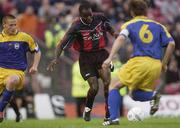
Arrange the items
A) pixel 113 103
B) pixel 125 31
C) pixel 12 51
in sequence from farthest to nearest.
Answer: pixel 12 51 → pixel 113 103 → pixel 125 31

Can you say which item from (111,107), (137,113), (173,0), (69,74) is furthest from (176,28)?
(111,107)

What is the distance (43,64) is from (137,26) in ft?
36.0

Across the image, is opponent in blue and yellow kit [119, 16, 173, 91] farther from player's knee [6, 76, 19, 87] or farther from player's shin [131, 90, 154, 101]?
player's knee [6, 76, 19, 87]

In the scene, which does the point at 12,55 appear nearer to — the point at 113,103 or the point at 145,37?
the point at 113,103

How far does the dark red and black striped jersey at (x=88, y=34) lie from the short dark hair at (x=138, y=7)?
7.58 feet

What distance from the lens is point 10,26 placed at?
16125mm

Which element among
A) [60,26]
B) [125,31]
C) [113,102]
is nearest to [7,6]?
[60,26]

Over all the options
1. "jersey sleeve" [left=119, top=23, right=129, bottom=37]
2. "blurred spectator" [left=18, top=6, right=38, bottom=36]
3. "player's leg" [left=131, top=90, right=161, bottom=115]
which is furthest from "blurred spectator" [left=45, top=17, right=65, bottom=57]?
"jersey sleeve" [left=119, top=23, right=129, bottom=37]

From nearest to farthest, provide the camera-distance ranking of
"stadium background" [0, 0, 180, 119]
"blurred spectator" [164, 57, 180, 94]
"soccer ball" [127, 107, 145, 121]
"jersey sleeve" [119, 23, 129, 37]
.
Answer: "jersey sleeve" [119, 23, 129, 37], "soccer ball" [127, 107, 145, 121], "stadium background" [0, 0, 180, 119], "blurred spectator" [164, 57, 180, 94]

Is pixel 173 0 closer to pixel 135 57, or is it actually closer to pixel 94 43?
pixel 94 43

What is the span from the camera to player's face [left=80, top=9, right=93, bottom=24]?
1614 cm

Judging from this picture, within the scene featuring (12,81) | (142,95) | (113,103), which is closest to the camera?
(142,95)

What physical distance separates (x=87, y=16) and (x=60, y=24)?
29.1 ft

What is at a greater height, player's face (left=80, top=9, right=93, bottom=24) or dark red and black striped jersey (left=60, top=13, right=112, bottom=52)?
player's face (left=80, top=9, right=93, bottom=24)
